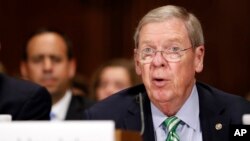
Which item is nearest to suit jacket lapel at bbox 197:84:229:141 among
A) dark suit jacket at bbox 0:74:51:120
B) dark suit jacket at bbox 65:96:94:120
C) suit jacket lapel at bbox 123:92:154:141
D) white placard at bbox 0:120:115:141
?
suit jacket lapel at bbox 123:92:154:141

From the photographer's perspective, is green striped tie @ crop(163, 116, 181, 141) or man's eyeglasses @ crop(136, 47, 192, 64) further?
man's eyeglasses @ crop(136, 47, 192, 64)

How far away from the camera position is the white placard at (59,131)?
5.29 feet

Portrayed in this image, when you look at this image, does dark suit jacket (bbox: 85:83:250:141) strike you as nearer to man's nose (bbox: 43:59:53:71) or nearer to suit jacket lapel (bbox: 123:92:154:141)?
suit jacket lapel (bbox: 123:92:154:141)

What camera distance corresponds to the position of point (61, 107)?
433cm

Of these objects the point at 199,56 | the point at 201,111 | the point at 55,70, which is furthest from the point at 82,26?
the point at 201,111

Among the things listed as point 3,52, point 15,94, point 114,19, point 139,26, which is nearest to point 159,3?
point 139,26

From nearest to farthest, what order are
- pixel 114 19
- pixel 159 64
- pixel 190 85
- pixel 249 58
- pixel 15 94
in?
pixel 159 64, pixel 190 85, pixel 15 94, pixel 249 58, pixel 114 19

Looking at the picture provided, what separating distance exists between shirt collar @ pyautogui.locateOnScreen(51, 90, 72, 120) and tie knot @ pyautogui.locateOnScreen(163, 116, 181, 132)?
1.83 metres

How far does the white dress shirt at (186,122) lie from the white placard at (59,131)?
0.89 m

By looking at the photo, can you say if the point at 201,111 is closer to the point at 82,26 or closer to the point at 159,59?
the point at 159,59

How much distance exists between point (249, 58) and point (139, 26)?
2.87 meters

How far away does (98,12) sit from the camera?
19.4 ft

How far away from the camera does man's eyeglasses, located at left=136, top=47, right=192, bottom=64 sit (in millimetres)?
2523

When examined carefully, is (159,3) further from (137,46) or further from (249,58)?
(249,58)
